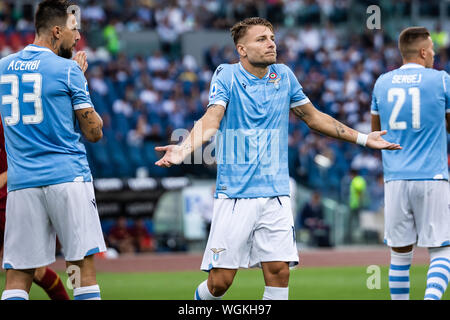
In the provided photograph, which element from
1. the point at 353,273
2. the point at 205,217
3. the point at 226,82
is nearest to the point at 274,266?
the point at 226,82

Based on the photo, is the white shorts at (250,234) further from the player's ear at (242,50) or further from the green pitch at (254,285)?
the green pitch at (254,285)

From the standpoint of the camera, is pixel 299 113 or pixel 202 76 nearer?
pixel 299 113

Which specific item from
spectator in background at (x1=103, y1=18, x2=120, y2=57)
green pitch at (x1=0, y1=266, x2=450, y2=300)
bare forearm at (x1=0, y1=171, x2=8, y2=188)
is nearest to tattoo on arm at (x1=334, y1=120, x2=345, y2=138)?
bare forearm at (x1=0, y1=171, x2=8, y2=188)

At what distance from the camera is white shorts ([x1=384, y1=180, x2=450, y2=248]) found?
7285 millimetres

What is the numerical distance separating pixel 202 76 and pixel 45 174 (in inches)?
727

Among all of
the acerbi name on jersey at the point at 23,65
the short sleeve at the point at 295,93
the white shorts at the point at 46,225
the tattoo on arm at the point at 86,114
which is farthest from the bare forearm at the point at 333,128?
the acerbi name on jersey at the point at 23,65

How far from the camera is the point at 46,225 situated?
5781mm

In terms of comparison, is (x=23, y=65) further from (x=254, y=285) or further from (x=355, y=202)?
(x=355, y=202)

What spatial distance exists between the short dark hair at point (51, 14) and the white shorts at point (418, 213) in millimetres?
3396

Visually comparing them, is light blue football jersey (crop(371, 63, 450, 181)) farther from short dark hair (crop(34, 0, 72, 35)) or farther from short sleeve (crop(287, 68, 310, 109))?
short dark hair (crop(34, 0, 72, 35))

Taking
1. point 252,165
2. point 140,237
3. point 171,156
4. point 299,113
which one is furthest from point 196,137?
point 140,237

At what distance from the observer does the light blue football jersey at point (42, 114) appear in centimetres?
571

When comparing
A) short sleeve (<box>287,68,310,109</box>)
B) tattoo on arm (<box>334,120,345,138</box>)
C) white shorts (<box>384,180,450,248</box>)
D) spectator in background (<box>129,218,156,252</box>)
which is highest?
short sleeve (<box>287,68,310,109</box>)

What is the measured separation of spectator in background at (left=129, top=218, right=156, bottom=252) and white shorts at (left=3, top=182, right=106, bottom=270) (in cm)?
1240
